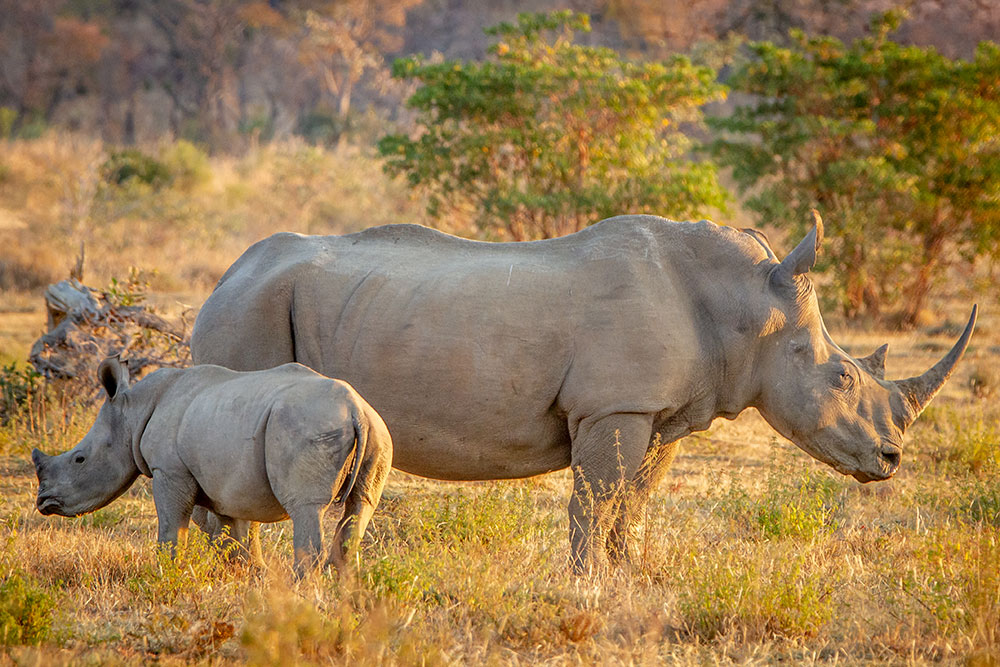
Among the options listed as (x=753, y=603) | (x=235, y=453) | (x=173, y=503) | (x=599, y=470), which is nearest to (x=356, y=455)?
(x=235, y=453)

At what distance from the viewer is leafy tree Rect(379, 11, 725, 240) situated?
1509 cm

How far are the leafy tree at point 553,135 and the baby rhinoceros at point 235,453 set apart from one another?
9.67 meters

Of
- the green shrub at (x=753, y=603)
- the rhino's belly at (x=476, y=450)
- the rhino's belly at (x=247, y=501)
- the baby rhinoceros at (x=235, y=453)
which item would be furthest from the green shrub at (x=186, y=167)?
the green shrub at (x=753, y=603)

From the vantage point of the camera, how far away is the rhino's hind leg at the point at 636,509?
6090mm

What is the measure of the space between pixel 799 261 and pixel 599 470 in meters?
1.52

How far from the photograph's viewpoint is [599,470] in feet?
19.2

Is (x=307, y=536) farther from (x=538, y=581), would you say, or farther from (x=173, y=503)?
(x=538, y=581)

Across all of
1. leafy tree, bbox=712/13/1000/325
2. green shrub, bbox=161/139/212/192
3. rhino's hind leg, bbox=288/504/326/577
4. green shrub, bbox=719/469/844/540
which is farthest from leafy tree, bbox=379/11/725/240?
green shrub, bbox=161/139/212/192

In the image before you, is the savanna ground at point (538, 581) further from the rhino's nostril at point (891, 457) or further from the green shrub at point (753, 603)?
the rhino's nostril at point (891, 457)

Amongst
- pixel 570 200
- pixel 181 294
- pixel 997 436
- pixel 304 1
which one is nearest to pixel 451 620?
pixel 997 436

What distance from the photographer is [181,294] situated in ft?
55.2

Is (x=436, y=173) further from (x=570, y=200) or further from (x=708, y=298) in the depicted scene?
(x=708, y=298)

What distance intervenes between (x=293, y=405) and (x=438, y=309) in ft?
3.83

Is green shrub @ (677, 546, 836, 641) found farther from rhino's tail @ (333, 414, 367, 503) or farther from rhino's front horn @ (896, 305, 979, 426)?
rhino's tail @ (333, 414, 367, 503)
